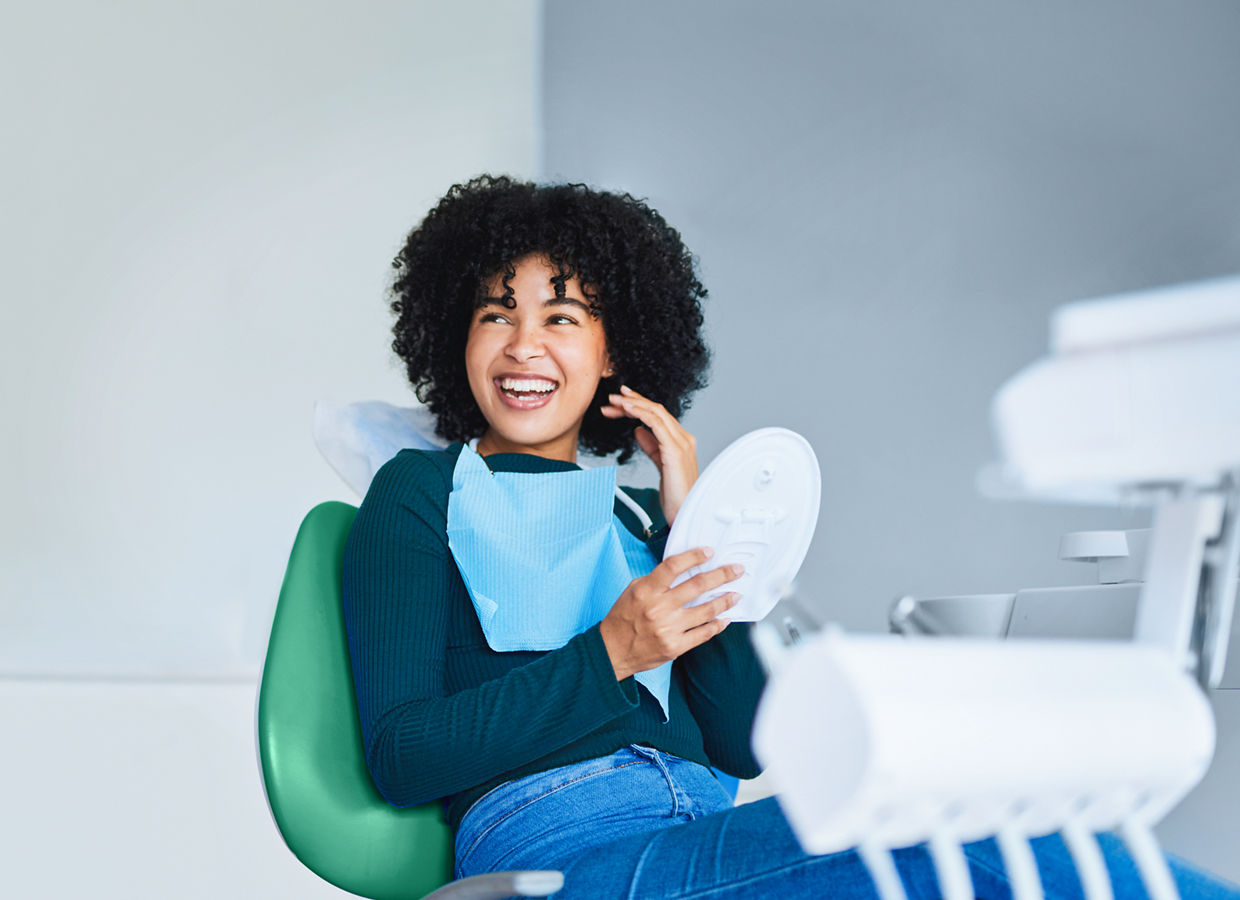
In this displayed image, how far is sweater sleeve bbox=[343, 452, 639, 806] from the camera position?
919mm

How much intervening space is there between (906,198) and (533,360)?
1754 mm

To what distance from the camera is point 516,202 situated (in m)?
1.39

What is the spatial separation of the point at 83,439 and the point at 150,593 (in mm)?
421

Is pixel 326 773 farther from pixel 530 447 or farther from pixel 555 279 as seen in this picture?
pixel 555 279

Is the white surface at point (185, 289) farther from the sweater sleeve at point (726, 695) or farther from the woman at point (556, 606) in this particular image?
the sweater sleeve at point (726, 695)

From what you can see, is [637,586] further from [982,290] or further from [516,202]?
[982,290]

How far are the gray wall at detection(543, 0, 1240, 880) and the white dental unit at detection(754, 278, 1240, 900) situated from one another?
7.03 feet

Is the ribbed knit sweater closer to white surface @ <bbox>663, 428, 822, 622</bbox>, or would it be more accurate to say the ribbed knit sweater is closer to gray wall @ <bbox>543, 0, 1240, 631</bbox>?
white surface @ <bbox>663, 428, 822, 622</bbox>

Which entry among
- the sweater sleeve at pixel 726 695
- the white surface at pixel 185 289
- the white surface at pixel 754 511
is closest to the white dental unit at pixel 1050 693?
the white surface at pixel 754 511

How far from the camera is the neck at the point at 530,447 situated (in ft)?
4.35

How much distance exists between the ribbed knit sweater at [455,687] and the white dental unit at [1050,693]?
1.64ft

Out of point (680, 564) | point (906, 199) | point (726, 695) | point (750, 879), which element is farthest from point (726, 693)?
point (906, 199)

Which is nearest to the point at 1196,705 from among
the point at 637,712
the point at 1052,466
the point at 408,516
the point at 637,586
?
the point at 1052,466

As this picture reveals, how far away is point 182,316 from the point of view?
109 inches
